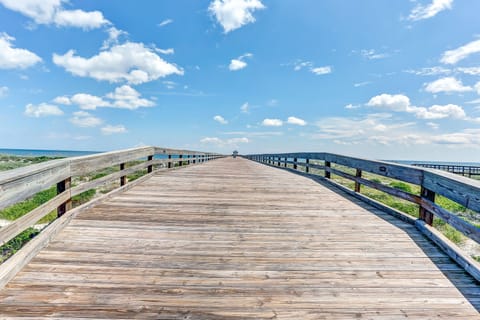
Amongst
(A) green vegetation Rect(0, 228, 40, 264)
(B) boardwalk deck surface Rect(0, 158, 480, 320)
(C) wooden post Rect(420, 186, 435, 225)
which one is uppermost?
(C) wooden post Rect(420, 186, 435, 225)

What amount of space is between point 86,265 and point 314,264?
2.11 meters

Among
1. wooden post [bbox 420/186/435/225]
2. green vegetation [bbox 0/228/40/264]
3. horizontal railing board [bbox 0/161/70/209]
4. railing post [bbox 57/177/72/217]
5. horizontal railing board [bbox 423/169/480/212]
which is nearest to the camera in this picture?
horizontal railing board [bbox 0/161/70/209]

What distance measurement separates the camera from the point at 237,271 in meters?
2.47

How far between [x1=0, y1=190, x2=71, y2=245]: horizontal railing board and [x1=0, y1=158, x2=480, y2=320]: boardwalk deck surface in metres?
0.33

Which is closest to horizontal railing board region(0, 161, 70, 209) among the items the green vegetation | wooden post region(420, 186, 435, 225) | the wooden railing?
the wooden railing

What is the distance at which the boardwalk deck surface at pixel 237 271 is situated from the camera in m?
1.99

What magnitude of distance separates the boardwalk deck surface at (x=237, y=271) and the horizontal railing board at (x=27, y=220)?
33 centimetres

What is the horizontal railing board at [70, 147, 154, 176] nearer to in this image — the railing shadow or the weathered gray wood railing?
the railing shadow

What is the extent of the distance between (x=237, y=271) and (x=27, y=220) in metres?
2.01

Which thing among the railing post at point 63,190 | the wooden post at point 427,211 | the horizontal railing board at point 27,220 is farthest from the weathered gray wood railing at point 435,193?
the railing post at point 63,190

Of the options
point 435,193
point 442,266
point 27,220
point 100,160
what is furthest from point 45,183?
point 435,193

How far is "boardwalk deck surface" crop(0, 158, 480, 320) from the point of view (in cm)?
199

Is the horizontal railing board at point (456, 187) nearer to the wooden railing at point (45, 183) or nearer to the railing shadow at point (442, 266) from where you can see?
the railing shadow at point (442, 266)

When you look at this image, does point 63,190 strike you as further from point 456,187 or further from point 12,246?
point 456,187
